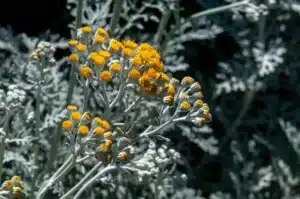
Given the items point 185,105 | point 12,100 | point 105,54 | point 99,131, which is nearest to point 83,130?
point 99,131

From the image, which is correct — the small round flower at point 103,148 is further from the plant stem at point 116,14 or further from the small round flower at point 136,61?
the plant stem at point 116,14

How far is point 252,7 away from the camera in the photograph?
4.34 m

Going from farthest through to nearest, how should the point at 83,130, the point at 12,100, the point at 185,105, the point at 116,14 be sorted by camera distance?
the point at 116,14 < the point at 12,100 < the point at 185,105 < the point at 83,130

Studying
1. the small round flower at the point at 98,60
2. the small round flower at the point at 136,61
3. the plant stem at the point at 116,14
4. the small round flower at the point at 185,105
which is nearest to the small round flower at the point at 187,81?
the small round flower at the point at 185,105

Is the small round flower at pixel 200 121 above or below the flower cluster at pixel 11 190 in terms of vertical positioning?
above

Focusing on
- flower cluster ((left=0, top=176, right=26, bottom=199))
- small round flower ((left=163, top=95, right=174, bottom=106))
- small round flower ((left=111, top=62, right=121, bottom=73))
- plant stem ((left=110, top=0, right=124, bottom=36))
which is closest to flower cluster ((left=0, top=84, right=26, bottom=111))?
flower cluster ((left=0, top=176, right=26, bottom=199))

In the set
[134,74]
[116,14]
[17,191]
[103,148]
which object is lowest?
[17,191]

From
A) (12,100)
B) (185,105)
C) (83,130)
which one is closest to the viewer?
(83,130)

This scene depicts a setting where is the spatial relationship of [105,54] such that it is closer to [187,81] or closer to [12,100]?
[187,81]

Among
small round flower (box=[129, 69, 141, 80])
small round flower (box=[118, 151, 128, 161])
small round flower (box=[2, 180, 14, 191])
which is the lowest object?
small round flower (box=[2, 180, 14, 191])

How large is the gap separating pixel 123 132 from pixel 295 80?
3.26 meters

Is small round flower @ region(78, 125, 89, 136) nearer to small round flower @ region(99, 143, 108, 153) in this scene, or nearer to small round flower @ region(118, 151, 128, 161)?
small round flower @ region(99, 143, 108, 153)

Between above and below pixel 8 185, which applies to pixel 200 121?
above

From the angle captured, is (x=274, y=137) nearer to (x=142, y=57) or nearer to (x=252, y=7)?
(x=252, y=7)
